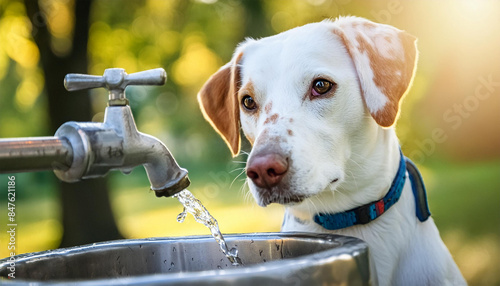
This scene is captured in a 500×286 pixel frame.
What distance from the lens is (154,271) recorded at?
62.5 inches

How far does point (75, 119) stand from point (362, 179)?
6431mm

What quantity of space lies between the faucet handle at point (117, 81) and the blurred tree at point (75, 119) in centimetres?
648

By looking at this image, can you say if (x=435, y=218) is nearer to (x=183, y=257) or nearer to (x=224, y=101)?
(x=224, y=101)

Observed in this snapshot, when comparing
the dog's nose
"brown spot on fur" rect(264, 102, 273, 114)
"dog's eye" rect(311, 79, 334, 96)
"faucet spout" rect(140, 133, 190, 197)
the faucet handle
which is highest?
the faucet handle

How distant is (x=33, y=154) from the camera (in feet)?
3.86

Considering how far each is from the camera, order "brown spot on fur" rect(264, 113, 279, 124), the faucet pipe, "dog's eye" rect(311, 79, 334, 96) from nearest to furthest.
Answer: the faucet pipe < "brown spot on fur" rect(264, 113, 279, 124) < "dog's eye" rect(311, 79, 334, 96)

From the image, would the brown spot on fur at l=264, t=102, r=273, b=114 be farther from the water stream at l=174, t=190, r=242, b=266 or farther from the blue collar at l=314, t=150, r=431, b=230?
the water stream at l=174, t=190, r=242, b=266

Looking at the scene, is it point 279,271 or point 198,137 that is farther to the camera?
point 198,137

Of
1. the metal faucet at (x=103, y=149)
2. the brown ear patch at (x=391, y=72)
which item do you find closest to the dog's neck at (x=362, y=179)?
the brown ear patch at (x=391, y=72)

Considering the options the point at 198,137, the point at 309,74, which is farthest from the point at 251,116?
Result: the point at 198,137

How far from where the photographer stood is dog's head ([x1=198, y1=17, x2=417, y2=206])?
1810 mm

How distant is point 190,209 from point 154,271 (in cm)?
19

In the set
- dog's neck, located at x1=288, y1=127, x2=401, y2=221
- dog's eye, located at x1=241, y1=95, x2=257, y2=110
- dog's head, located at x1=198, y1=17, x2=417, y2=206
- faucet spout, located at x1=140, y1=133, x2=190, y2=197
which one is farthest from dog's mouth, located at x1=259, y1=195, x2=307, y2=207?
dog's eye, located at x1=241, y1=95, x2=257, y2=110

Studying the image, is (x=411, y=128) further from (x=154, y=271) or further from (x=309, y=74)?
(x=154, y=271)
